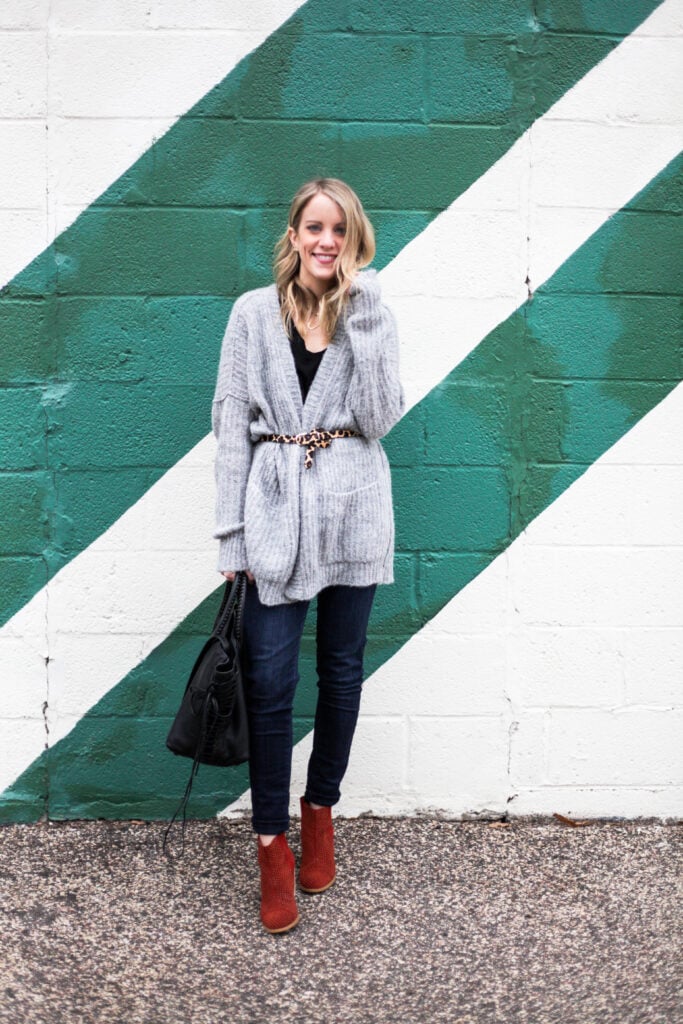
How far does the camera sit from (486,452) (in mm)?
3006

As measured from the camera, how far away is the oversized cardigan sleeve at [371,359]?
2461mm

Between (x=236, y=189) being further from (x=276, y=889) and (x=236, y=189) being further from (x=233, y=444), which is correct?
(x=276, y=889)

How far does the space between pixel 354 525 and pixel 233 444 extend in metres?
0.35

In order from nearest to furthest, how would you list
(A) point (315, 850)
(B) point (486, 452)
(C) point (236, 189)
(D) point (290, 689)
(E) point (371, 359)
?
(E) point (371, 359), (D) point (290, 689), (A) point (315, 850), (C) point (236, 189), (B) point (486, 452)

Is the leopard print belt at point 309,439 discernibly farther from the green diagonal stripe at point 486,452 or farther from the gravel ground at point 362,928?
the gravel ground at point 362,928

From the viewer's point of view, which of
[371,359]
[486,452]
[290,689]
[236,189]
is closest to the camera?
[371,359]

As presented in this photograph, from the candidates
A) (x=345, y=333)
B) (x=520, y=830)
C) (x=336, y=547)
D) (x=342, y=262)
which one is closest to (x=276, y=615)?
(x=336, y=547)

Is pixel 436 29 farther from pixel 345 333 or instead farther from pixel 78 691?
pixel 78 691

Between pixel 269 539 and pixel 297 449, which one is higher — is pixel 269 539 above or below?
below

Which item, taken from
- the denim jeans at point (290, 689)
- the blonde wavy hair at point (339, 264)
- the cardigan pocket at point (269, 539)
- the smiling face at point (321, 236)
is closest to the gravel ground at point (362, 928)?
the denim jeans at point (290, 689)

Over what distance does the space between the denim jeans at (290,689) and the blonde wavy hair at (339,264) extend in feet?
2.20

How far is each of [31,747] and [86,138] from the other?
171 cm

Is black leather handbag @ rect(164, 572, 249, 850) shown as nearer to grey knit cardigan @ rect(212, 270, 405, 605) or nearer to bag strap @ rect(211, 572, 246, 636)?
bag strap @ rect(211, 572, 246, 636)

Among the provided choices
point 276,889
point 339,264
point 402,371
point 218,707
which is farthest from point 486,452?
point 276,889
